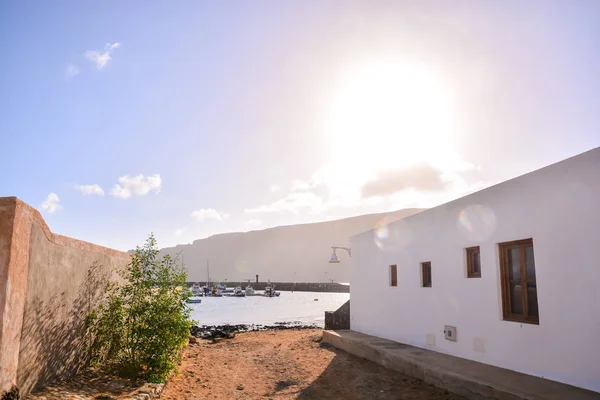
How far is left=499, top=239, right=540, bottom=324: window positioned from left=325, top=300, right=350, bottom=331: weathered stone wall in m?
9.45

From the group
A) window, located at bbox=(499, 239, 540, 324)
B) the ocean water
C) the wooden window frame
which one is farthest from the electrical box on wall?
the ocean water

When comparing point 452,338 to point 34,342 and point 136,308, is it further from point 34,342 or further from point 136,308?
point 34,342

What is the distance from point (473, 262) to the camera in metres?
9.07

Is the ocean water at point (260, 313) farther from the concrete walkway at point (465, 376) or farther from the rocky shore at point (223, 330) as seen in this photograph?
the concrete walkway at point (465, 376)

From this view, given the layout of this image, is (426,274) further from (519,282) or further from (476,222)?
(519,282)

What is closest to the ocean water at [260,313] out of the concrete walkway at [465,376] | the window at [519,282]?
the concrete walkway at [465,376]

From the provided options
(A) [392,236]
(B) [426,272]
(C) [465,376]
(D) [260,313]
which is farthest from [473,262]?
(D) [260,313]

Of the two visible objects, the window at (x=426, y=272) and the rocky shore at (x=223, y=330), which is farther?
the rocky shore at (x=223, y=330)

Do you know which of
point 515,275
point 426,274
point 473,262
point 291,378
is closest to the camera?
point 515,275

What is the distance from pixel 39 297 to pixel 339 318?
12746mm

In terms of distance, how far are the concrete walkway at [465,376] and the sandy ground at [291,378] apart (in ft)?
0.69

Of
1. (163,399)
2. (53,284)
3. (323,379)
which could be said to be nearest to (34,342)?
(53,284)

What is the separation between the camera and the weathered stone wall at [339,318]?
1677 centimetres

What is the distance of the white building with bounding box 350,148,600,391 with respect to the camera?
6.16 m
